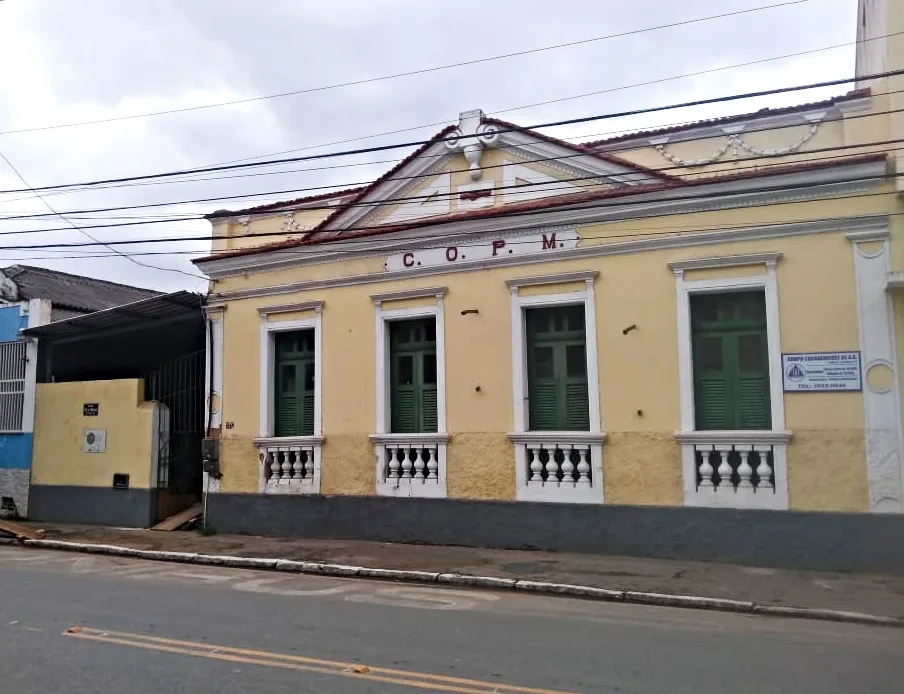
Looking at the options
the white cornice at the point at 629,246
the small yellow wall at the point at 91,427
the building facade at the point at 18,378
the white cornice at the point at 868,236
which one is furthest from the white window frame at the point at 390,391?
the building facade at the point at 18,378

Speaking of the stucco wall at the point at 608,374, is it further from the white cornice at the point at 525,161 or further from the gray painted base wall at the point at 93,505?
the gray painted base wall at the point at 93,505

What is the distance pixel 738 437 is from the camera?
1015 cm

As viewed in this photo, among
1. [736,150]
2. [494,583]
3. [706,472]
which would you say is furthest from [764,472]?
[736,150]

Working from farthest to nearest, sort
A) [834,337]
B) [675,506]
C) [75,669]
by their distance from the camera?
1. [675,506]
2. [834,337]
3. [75,669]

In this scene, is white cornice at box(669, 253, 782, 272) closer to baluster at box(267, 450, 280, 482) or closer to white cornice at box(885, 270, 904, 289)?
white cornice at box(885, 270, 904, 289)

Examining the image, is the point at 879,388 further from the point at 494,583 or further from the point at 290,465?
the point at 290,465

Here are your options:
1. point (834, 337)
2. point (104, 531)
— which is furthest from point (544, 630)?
point (104, 531)

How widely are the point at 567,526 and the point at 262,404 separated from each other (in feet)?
18.4

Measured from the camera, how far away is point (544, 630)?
275 inches

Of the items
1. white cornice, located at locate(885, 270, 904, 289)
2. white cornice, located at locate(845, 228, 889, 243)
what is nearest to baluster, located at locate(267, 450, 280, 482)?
white cornice, located at locate(845, 228, 889, 243)

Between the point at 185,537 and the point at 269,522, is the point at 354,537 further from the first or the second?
the point at 185,537

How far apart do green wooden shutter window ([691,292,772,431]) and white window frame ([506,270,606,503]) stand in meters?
1.36

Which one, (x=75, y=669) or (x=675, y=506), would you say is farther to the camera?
(x=675, y=506)

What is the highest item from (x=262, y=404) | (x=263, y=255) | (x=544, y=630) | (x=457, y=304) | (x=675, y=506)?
(x=263, y=255)
